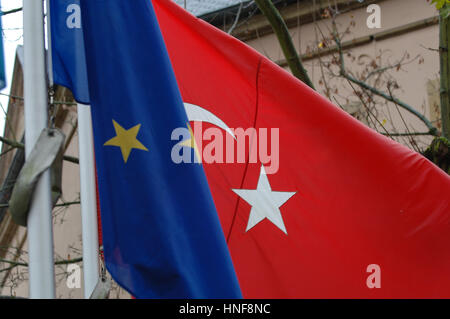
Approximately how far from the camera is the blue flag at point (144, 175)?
3908mm

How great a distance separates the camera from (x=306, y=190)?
552 cm

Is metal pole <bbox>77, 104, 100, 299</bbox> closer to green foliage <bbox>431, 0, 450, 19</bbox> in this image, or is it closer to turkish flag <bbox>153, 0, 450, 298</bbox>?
turkish flag <bbox>153, 0, 450, 298</bbox>

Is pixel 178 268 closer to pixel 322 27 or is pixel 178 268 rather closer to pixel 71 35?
pixel 71 35

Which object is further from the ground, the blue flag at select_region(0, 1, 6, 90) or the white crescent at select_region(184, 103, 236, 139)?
the white crescent at select_region(184, 103, 236, 139)

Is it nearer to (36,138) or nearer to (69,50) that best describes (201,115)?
(69,50)

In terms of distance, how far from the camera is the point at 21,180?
3547 mm

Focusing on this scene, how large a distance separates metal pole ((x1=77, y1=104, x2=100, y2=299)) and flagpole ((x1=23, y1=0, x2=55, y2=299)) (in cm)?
128

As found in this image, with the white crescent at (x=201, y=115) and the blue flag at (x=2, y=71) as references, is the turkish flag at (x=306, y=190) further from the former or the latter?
the blue flag at (x=2, y=71)

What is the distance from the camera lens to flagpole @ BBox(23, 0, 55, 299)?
3559 mm

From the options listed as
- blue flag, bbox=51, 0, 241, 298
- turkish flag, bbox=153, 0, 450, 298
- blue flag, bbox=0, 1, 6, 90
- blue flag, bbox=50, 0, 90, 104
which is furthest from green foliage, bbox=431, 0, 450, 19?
blue flag, bbox=0, 1, 6, 90

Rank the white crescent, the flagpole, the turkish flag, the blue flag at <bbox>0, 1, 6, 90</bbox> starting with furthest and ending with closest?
the white crescent → the turkish flag → the flagpole → the blue flag at <bbox>0, 1, 6, 90</bbox>

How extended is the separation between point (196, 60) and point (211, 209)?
2.01 metres

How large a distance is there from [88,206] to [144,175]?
124cm
